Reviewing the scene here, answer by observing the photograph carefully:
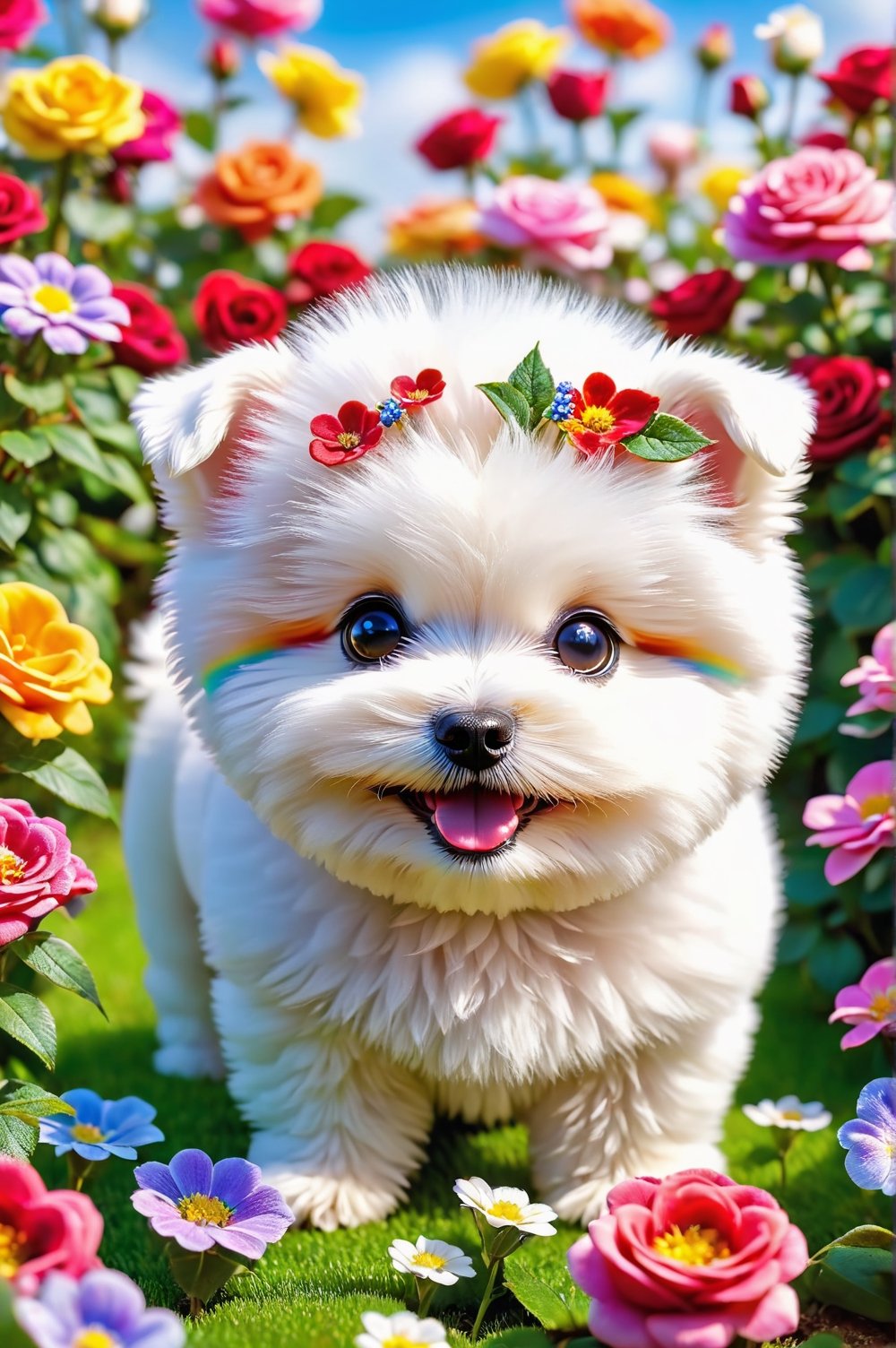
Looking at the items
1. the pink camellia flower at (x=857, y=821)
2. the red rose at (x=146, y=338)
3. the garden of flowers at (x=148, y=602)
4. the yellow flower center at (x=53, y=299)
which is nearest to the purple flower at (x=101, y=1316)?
the garden of flowers at (x=148, y=602)

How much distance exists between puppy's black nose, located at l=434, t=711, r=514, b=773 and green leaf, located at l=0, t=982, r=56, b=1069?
736 millimetres

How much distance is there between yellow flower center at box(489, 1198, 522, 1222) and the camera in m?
1.76

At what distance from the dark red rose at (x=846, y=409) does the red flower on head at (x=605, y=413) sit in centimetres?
122

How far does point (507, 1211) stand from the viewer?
1.77m

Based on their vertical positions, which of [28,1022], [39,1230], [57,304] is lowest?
[28,1022]

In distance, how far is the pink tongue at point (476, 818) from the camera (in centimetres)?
177

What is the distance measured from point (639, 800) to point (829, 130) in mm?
2756

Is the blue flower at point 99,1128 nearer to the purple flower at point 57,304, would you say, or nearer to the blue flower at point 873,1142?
the blue flower at point 873,1142

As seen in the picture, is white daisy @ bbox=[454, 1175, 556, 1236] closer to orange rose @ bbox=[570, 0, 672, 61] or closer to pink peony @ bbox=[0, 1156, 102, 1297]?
pink peony @ bbox=[0, 1156, 102, 1297]

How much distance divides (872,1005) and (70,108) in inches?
99.7

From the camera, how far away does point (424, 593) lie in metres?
1.82

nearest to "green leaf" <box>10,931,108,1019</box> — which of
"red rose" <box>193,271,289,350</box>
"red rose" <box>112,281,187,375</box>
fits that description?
"red rose" <box>112,281,187,375</box>

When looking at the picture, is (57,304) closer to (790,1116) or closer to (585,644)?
(585,644)

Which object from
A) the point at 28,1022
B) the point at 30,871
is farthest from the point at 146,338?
the point at 28,1022
